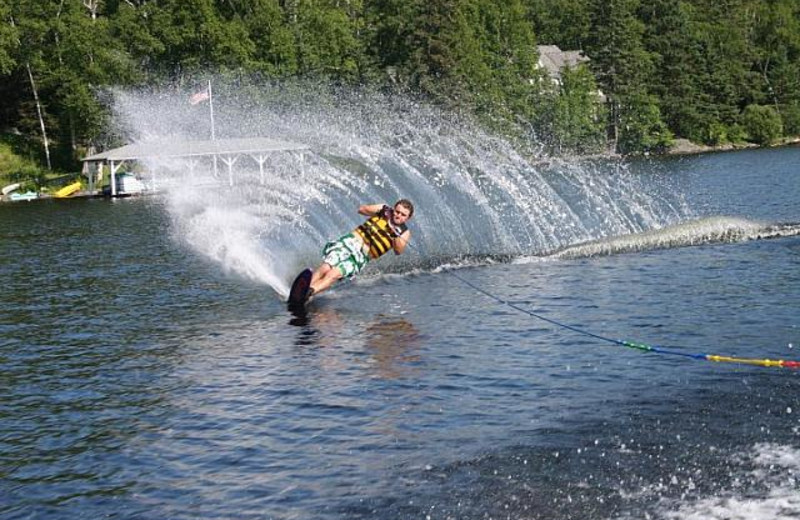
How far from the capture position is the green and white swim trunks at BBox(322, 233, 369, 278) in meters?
14.8

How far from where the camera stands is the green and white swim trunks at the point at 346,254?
14.8 metres

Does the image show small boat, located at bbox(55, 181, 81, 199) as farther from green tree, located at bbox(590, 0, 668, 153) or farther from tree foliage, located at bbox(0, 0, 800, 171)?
green tree, located at bbox(590, 0, 668, 153)

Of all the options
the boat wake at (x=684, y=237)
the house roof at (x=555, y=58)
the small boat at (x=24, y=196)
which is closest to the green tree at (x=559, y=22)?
the house roof at (x=555, y=58)

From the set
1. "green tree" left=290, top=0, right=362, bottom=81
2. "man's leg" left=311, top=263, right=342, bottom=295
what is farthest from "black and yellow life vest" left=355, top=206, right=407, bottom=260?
"green tree" left=290, top=0, right=362, bottom=81

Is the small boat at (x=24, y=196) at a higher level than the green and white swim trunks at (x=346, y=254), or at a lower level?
higher

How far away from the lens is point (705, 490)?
23.8 feet

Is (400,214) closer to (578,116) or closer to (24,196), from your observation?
(24,196)

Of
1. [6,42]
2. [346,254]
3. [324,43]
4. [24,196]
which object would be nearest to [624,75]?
[324,43]

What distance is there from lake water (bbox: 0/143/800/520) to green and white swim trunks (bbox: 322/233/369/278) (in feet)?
1.91

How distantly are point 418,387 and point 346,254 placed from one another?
4886 mm

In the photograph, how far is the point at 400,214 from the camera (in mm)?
14711

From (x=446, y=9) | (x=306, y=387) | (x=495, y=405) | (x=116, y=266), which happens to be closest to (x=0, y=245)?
(x=116, y=266)

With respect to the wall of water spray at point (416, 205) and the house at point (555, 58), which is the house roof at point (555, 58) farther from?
the wall of water spray at point (416, 205)

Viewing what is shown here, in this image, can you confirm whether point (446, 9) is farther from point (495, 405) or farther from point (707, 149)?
point (495, 405)
